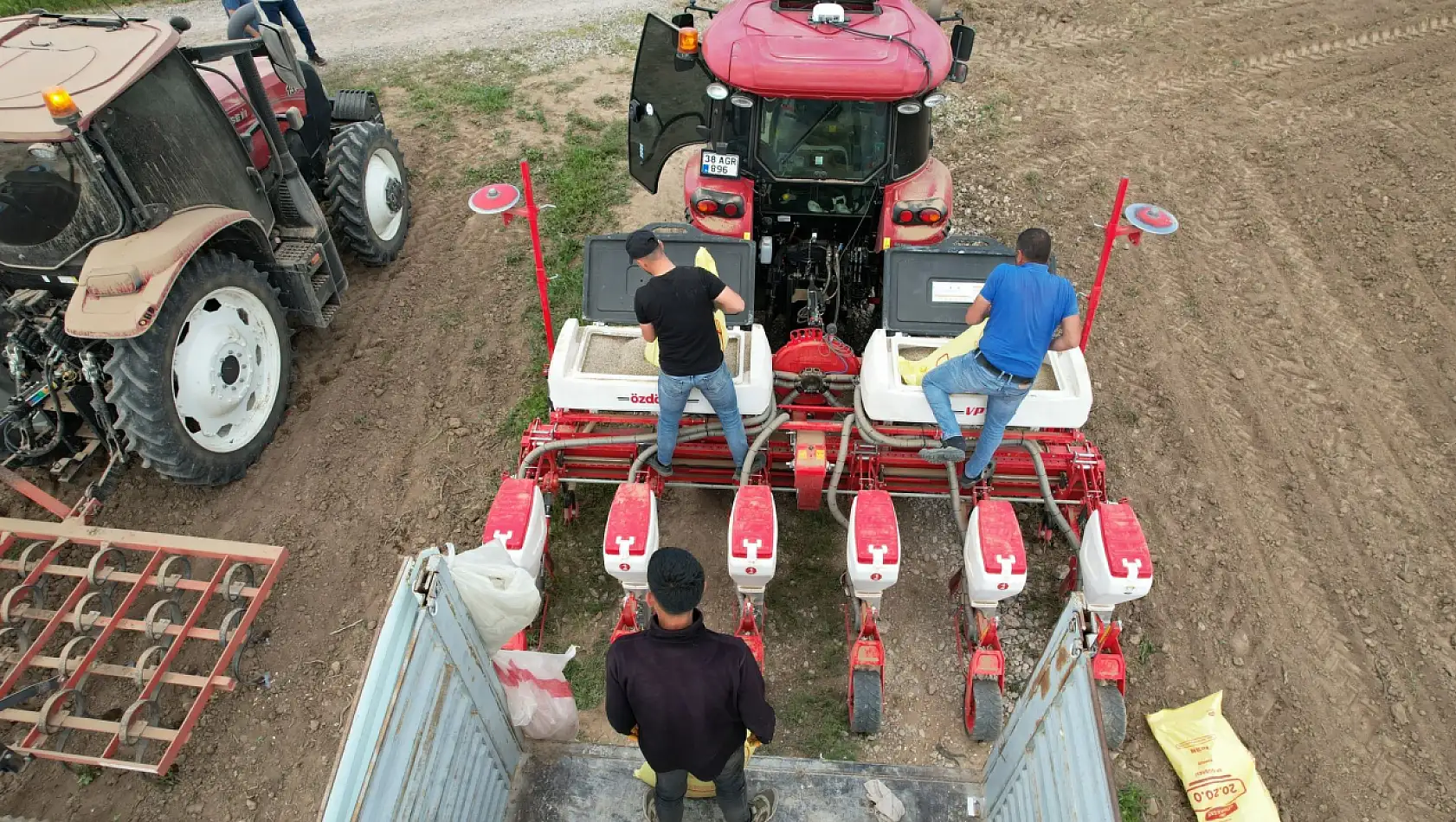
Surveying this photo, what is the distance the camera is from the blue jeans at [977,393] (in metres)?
3.41

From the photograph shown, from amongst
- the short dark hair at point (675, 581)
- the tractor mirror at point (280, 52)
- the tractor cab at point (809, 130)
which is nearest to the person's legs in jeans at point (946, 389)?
the tractor cab at point (809, 130)

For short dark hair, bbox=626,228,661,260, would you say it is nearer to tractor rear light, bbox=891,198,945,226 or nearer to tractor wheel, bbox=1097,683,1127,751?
tractor rear light, bbox=891,198,945,226

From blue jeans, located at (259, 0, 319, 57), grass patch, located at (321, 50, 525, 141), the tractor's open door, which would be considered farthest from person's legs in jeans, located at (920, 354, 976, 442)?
blue jeans, located at (259, 0, 319, 57)

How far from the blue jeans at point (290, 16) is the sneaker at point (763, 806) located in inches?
346

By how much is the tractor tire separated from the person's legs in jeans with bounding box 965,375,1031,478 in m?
4.46

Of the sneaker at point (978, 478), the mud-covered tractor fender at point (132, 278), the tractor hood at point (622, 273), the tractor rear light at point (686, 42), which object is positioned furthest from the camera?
the tractor rear light at point (686, 42)

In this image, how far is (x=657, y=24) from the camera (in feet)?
14.3

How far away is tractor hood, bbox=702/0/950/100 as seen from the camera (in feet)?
12.7

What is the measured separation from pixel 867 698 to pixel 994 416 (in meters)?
1.31

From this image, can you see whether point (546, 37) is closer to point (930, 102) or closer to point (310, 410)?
point (310, 410)

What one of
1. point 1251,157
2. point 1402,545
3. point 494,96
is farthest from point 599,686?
point 1251,157

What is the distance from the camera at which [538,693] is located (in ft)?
10.4

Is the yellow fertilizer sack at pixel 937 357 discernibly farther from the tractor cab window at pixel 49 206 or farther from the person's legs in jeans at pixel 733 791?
the tractor cab window at pixel 49 206

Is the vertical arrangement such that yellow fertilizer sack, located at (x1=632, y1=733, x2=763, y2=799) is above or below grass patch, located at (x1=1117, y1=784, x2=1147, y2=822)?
above
